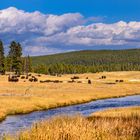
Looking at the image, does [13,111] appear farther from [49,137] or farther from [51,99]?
[49,137]

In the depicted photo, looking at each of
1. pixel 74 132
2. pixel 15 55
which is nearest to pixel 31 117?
pixel 74 132

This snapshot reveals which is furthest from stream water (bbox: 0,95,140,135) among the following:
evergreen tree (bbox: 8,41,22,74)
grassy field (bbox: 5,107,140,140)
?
evergreen tree (bbox: 8,41,22,74)

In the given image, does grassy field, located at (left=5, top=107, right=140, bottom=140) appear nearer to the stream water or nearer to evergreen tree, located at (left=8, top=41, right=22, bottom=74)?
the stream water

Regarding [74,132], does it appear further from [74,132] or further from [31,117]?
[31,117]

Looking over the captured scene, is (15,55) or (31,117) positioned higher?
(15,55)

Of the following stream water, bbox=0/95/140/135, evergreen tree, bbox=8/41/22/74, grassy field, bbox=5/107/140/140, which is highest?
evergreen tree, bbox=8/41/22/74

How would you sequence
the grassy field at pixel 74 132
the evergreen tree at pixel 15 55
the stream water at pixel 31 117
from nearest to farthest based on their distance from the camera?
the grassy field at pixel 74 132
the stream water at pixel 31 117
the evergreen tree at pixel 15 55

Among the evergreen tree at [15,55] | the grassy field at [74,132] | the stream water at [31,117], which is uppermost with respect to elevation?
the evergreen tree at [15,55]

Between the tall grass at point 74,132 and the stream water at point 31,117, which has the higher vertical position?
the tall grass at point 74,132

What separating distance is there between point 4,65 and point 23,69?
26.5m

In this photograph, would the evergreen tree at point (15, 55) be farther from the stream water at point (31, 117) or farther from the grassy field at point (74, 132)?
the grassy field at point (74, 132)

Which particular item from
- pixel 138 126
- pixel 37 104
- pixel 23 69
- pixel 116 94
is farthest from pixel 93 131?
pixel 23 69

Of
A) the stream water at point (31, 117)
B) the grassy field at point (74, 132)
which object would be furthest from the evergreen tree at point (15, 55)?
the grassy field at point (74, 132)

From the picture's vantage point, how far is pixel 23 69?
172 metres
